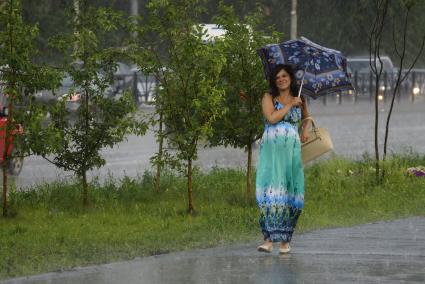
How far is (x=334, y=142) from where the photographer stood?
90.8 feet

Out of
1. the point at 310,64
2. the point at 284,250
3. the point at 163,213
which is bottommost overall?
→ the point at 163,213

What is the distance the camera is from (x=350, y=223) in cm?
1344

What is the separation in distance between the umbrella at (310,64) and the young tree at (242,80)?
228 cm

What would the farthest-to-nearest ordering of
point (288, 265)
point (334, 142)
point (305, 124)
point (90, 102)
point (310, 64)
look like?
point (334, 142)
point (90, 102)
point (310, 64)
point (305, 124)
point (288, 265)

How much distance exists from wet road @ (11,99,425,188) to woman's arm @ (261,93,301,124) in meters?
4.86

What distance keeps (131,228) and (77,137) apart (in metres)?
1.67

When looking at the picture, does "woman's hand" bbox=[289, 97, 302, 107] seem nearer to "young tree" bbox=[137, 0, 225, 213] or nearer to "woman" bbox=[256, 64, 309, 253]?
"woman" bbox=[256, 64, 309, 253]

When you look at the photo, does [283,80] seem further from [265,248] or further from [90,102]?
[90,102]

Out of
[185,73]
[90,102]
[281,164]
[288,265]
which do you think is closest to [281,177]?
[281,164]

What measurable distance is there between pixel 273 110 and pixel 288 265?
55.3 inches

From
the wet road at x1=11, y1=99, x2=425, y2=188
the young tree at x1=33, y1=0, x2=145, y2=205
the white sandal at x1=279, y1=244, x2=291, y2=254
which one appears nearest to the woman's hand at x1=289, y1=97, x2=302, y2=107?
the white sandal at x1=279, y1=244, x2=291, y2=254

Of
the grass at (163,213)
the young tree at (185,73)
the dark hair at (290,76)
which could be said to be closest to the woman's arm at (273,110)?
the dark hair at (290,76)

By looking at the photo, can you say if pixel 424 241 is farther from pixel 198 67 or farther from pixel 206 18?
pixel 206 18

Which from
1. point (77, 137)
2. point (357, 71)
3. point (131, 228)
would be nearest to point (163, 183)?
point (77, 137)
